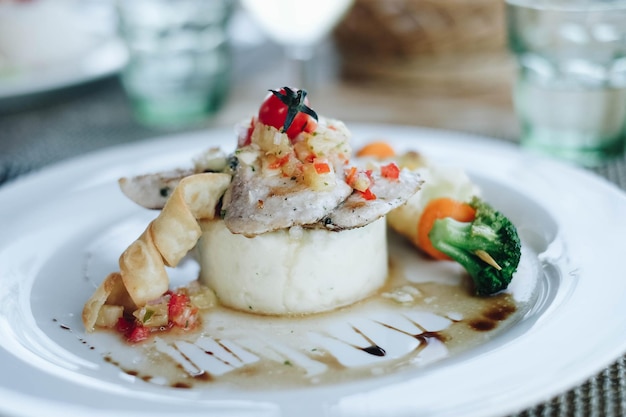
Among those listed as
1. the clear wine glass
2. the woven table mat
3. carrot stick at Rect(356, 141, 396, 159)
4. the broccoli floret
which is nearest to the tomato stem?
the broccoli floret

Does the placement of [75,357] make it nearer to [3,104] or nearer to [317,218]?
[317,218]

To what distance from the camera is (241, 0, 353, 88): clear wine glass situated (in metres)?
5.69

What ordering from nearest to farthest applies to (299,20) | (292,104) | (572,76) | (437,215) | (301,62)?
(292,104), (437,215), (572,76), (299,20), (301,62)

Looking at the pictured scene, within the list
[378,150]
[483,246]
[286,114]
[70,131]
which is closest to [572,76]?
[378,150]

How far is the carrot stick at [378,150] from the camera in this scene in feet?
13.4

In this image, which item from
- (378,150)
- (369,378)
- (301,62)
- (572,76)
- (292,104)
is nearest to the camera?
(369,378)

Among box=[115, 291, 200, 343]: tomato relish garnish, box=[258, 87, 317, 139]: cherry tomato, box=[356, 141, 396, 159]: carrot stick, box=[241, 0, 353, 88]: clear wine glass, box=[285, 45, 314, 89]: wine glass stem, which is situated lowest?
box=[115, 291, 200, 343]: tomato relish garnish

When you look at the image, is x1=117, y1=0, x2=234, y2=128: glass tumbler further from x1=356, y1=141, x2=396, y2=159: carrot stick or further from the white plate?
x1=356, y1=141, x2=396, y2=159: carrot stick

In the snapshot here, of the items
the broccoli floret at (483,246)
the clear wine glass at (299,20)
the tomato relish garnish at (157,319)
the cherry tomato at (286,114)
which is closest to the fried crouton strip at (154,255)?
the tomato relish garnish at (157,319)

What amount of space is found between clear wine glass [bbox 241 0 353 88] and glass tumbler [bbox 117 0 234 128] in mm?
280

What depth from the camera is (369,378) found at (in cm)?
271

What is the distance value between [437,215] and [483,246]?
0.34 m

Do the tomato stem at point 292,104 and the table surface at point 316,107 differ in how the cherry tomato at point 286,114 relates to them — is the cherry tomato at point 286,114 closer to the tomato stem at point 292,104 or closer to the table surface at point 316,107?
the tomato stem at point 292,104

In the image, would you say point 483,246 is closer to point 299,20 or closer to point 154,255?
point 154,255
